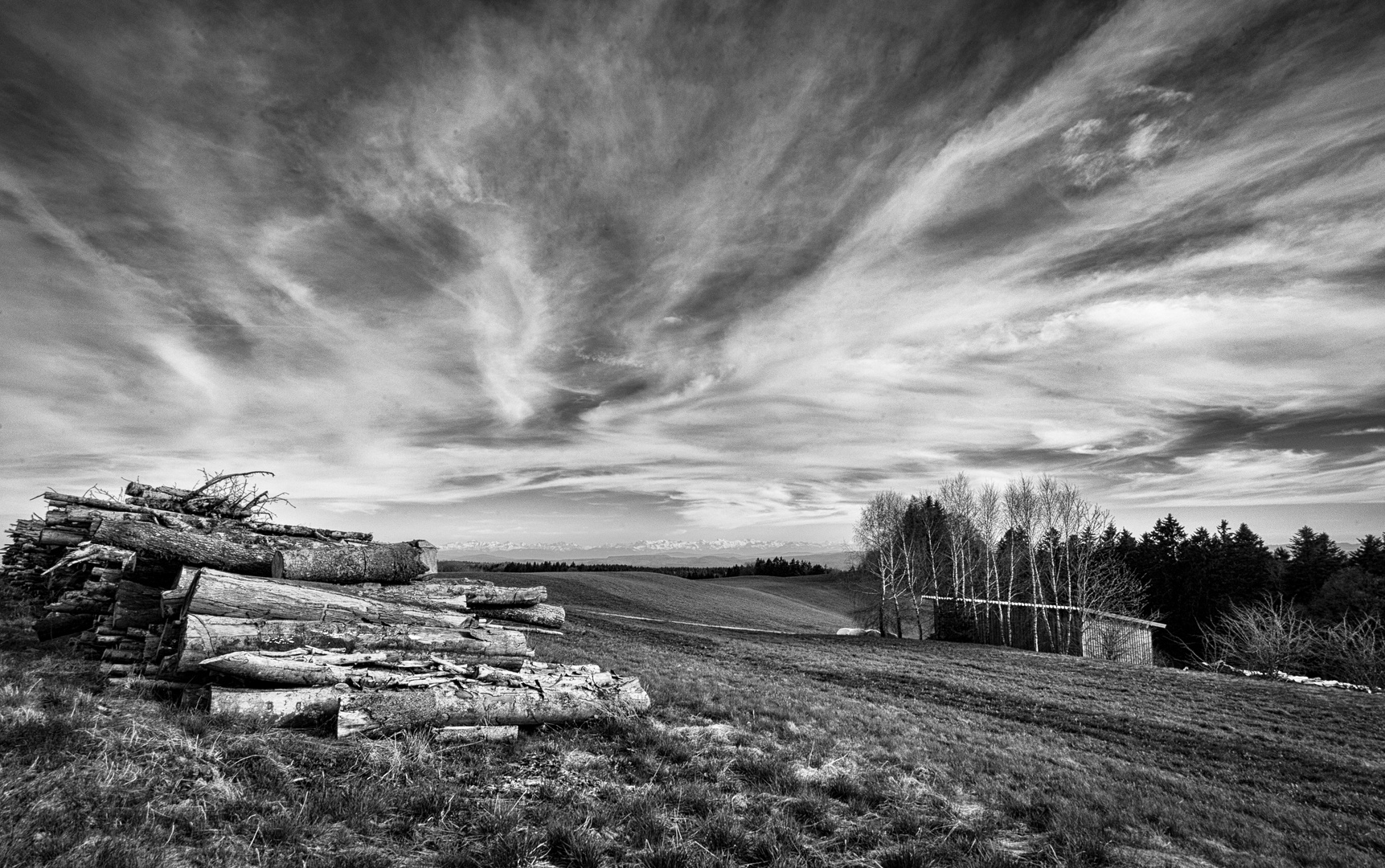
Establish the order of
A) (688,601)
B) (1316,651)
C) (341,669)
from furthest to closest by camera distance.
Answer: (688,601) < (1316,651) < (341,669)

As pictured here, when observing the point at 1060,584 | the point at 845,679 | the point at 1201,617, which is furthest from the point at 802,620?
the point at 845,679

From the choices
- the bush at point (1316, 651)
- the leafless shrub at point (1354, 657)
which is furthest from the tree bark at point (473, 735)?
the bush at point (1316, 651)

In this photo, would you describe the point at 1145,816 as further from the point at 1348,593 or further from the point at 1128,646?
the point at 1348,593

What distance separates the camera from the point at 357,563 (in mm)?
10219

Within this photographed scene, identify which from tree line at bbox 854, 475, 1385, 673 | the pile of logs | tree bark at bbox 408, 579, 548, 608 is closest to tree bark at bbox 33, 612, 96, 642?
the pile of logs

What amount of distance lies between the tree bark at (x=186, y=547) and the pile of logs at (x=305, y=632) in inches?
0.8

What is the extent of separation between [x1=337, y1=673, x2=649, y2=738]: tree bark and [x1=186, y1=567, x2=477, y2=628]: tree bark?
253 centimetres

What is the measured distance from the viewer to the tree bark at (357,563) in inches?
376

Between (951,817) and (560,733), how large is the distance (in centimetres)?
476

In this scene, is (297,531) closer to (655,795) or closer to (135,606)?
(135,606)

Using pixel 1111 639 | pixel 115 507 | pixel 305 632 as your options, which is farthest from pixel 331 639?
pixel 1111 639

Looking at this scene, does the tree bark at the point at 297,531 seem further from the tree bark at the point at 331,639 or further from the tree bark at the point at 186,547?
the tree bark at the point at 331,639

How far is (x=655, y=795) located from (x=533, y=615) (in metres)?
7.60

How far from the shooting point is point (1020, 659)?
32.8m
